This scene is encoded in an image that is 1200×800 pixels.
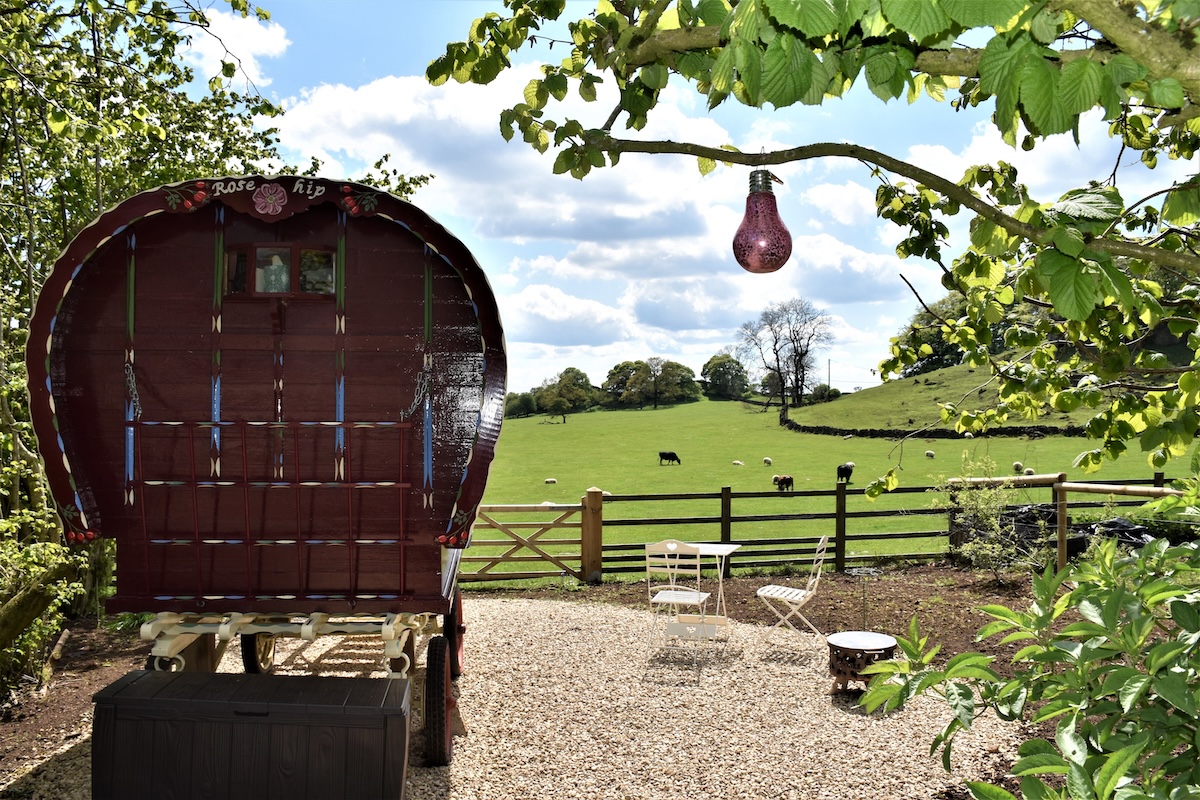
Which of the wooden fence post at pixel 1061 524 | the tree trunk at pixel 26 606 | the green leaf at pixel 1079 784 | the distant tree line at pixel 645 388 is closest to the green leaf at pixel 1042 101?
the green leaf at pixel 1079 784

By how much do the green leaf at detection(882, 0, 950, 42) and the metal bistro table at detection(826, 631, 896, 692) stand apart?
21.8 feet

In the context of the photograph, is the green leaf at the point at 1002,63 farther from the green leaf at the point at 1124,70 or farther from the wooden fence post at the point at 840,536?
the wooden fence post at the point at 840,536

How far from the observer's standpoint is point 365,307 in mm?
4863

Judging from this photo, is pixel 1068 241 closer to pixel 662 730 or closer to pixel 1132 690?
pixel 1132 690

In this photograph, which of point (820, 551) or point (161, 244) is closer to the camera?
point (161, 244)

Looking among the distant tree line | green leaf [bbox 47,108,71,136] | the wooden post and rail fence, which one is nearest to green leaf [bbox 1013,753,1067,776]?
green leaf [bbox 47,108,71,136]

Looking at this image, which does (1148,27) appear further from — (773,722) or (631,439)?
(631,439)

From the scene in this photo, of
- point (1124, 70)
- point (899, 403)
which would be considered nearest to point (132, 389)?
point (1124, 70)

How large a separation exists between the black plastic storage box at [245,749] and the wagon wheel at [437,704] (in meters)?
1.25

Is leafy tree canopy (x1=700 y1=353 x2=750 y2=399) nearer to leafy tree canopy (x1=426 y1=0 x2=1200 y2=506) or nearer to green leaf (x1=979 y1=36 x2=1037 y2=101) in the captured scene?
leafy tree canopy (x1=426 y1=0 x2=1200 y2=506)

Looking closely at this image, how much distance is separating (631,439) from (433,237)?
47190 millimetres

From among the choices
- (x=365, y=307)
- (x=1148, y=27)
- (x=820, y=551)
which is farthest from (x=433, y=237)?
(x=820, y=551)

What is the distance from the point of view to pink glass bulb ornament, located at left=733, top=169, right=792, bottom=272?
3.37 m

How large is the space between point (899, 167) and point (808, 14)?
58.0 inches
